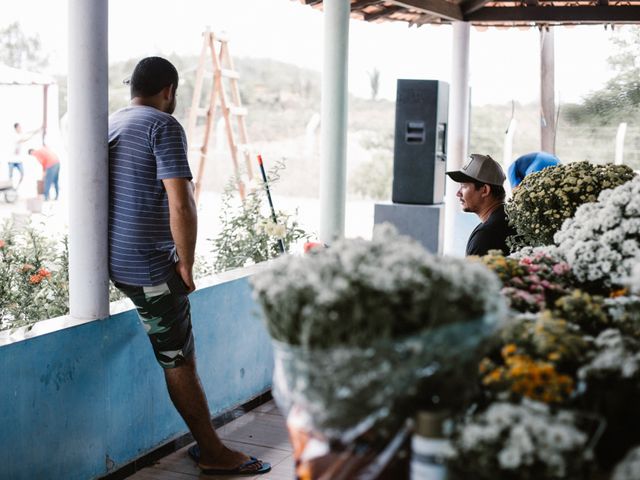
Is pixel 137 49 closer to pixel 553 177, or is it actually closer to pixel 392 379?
pixel 553 177

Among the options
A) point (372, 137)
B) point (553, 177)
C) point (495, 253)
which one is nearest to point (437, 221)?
point (553, 177)

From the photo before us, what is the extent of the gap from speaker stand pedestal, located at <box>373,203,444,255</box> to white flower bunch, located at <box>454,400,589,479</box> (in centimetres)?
745

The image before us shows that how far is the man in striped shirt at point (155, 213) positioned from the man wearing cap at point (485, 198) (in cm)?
134

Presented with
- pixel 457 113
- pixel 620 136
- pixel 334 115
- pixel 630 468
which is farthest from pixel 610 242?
pixel 620 136

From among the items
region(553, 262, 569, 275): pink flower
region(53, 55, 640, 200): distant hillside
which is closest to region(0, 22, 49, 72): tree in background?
region(53, 55, 640, 200): distant hillside

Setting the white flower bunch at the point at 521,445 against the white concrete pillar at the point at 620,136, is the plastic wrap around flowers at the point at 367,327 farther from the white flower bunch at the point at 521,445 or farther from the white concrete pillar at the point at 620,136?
the white concrete pillar at the point at 620,136

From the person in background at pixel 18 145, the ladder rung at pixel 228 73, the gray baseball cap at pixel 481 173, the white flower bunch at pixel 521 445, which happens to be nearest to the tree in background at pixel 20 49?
the person in background at pixel 18 145

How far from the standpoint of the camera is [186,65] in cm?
2356

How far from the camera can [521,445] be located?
1.38 metres

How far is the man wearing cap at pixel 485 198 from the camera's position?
3.78 metres

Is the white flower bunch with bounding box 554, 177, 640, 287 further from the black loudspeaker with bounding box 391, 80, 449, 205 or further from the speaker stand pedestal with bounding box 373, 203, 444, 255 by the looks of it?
the black loudspeaker with bounding box 391, 80, 449, 205

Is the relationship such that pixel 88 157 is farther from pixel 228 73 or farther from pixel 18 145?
pixel 18 145

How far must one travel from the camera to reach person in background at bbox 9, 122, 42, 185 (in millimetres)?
13180

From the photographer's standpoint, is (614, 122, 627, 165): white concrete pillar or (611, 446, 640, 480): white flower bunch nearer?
(611, 446, 640, 480): white flower bunch
